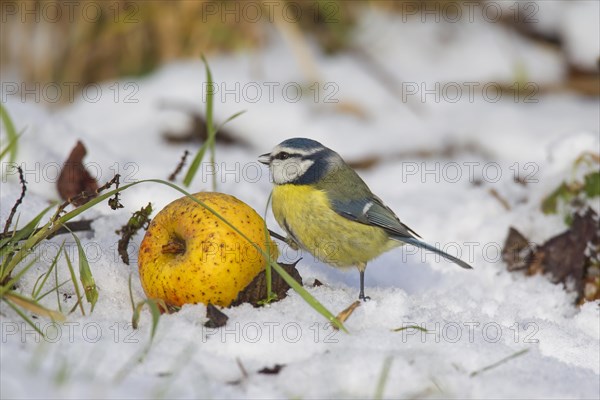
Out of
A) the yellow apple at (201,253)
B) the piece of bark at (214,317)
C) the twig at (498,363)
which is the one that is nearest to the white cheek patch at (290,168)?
the yellow apple at (201,253)

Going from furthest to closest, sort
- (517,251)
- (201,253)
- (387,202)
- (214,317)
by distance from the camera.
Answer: (387,202), (517,251), (201,253), (214,317)

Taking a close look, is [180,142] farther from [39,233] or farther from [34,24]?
[39,233]

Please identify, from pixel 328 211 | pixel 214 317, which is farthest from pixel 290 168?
pixel 214 317

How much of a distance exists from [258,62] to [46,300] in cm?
459

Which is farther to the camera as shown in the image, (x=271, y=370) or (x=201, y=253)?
(x=201, y=253)

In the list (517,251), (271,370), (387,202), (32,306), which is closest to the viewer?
(271,370)

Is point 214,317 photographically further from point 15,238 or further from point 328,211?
point 328,211

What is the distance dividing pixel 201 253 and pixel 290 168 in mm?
895

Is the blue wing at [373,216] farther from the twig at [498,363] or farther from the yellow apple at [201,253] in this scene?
the twig at [498,363]

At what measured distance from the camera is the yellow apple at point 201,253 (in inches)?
108

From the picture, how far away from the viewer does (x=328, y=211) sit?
3410 mm

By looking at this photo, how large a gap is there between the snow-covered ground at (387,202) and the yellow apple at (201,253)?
89 millimetres

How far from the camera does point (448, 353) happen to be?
96.5 inches

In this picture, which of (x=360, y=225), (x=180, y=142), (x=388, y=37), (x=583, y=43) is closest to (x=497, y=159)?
(x=583, y=43)
